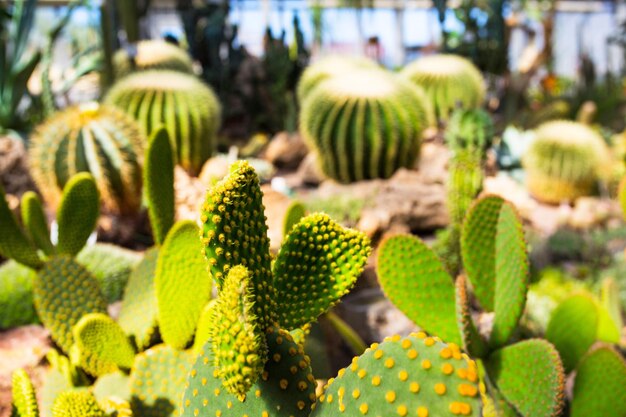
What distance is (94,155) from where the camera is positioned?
2.72 metres

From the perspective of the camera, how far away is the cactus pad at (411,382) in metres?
0.68

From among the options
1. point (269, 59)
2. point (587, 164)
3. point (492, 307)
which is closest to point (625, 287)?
point (587, 164)

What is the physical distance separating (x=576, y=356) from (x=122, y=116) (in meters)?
2.20

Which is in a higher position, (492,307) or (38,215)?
(38,215)

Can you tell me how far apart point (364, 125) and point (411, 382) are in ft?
11.6

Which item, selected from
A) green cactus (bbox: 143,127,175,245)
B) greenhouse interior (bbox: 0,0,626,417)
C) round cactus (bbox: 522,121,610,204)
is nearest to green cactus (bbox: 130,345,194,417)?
greenhouse interior (bbox: 0,0,626,417)

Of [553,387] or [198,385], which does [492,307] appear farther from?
[198,385]

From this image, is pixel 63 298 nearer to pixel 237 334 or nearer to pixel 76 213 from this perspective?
pixel 76 213

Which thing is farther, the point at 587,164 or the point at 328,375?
the point at 587,164

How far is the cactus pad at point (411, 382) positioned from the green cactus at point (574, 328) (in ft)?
2.97

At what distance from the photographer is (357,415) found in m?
0.75

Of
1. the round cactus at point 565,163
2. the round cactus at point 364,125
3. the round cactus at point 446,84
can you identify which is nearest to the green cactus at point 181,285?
the round cactus at point 364,125

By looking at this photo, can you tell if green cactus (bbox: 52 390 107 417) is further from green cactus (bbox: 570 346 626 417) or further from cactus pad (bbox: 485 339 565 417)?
green cactus (bbox: 570 346 626 417)

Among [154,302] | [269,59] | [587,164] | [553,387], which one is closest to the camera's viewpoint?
[553,387]
